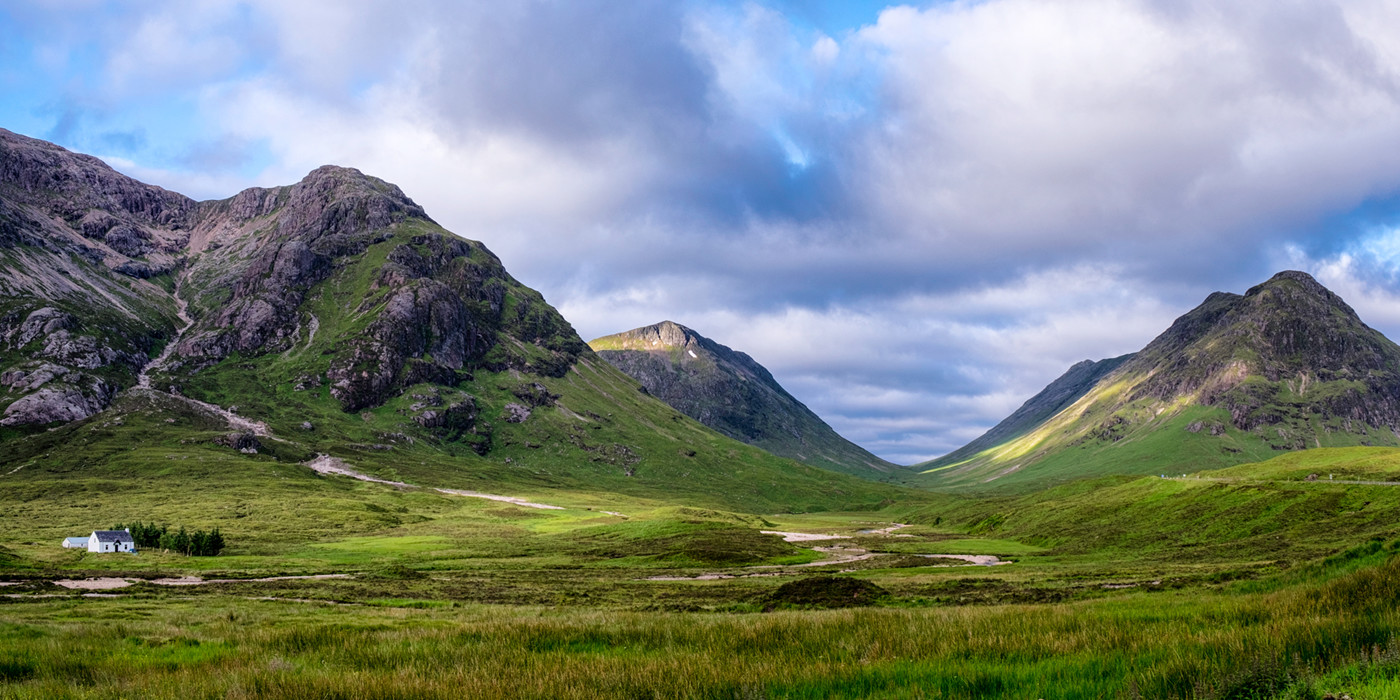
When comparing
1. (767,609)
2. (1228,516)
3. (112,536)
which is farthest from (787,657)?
(112,536)

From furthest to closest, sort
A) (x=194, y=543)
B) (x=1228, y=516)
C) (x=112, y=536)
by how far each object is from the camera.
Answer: (x=194, y=543)
(x=112, y=536)
(x=1228, y=516)

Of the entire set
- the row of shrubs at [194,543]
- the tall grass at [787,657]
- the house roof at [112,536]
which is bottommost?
the row of shrubs at [194,543]

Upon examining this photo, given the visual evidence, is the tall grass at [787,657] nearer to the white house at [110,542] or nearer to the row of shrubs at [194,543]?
the row of shrubs at [194,543]

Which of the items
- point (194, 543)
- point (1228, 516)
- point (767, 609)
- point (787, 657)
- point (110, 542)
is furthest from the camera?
point (194, 543)

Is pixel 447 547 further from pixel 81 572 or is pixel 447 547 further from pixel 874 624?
pixel 874 624

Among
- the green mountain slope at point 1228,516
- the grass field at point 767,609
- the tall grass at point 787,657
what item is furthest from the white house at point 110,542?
the green mountain slope at point 1228,516

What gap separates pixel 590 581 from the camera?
70.1m

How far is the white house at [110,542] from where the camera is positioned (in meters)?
101

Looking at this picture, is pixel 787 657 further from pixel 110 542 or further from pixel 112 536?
pixel 112 536

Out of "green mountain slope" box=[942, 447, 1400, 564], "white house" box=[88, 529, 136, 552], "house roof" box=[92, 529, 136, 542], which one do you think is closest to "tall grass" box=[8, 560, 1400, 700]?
"green mountain slope" box=[942, 447, 1400, 564]

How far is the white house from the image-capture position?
101 metres

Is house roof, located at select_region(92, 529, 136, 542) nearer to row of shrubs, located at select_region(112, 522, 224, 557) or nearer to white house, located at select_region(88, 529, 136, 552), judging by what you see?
white house, located at select_region(88, 529, 136, 552)

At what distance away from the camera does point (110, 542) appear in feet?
336

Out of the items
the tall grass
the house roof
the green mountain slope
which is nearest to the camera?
the tall grass
